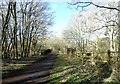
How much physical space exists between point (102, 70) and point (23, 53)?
36.8 meters

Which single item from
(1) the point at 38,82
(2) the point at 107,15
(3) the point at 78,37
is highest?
(2) the point at 107,15

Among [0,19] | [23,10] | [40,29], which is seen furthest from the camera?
[40,29]

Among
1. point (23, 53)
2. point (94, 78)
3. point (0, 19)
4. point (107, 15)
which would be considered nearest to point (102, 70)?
point (94, 78)

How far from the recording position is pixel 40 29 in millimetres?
53594

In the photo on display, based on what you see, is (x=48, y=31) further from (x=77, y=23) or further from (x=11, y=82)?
(x=11, y=82)

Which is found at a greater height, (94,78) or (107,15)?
(107,15)

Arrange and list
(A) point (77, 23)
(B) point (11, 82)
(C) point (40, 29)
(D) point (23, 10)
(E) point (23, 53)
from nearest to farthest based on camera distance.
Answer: (B) point (11, 82), (D) point (23, 10), (E) point (23, 53), (C) point (40, 29), (A) point (77, 23)

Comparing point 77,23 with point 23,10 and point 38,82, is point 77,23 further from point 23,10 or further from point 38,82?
point 38,82

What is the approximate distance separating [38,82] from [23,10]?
3122cm

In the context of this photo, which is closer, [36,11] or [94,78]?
[94,78]

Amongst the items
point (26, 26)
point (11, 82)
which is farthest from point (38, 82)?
point (26, 26)

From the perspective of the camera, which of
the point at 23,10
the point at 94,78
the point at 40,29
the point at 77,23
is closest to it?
the point at 94,78

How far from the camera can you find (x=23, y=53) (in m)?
49.9

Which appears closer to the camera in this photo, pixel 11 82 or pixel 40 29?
pixel 11 82
